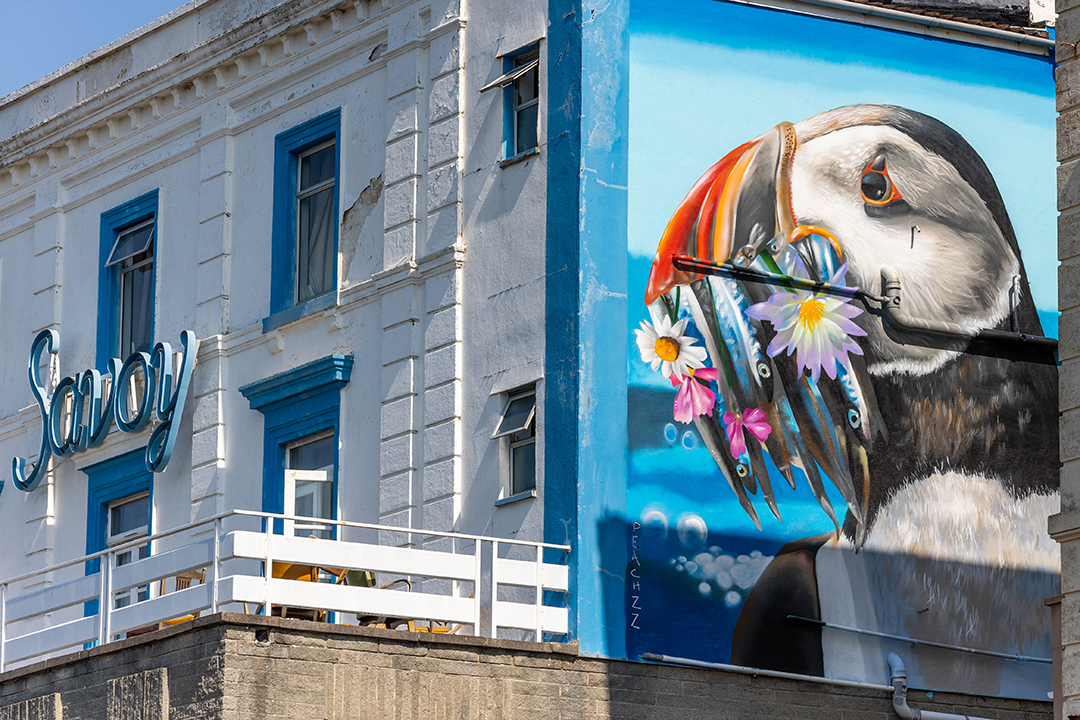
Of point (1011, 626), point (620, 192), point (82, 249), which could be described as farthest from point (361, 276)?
point (1011, 626)

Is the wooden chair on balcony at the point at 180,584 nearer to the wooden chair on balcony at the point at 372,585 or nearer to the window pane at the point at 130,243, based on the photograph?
the wooden chair on balcony at the point at 372,585

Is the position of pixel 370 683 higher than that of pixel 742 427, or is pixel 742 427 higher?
pixel 742 427

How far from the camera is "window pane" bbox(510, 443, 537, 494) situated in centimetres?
1958

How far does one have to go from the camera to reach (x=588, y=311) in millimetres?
19406

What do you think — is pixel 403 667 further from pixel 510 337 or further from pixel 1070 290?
pixel 1070 290

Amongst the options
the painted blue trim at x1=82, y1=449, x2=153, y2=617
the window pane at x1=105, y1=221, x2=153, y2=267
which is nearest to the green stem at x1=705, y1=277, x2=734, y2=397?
the painted blue trim at x1=82, y1=449, x2=153, y2=617

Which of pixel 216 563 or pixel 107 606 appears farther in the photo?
pixel 107 606

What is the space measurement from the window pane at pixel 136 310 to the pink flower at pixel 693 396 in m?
7.94

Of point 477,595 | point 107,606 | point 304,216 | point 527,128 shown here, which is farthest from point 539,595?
point 304,216

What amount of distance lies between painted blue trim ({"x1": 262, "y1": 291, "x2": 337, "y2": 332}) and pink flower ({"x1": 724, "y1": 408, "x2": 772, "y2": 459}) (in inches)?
189

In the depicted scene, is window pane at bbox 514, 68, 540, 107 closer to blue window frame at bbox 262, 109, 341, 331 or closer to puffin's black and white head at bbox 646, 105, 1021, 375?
puffin's black and white head at bbox 646, 105, 1021, 375

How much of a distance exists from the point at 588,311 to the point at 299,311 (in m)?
4.37

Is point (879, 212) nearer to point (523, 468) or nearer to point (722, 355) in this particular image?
point (722, 355)

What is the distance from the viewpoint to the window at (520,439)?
64.4 feet
